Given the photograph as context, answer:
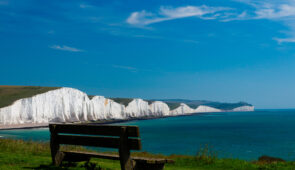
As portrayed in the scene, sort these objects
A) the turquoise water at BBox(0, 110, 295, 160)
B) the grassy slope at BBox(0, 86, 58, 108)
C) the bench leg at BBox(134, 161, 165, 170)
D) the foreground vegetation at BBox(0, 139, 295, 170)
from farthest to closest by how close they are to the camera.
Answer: the grassy slope at BBox(0, 86, 58, 108) → the turquoise water at BBox(0, 110, 295, 160) → the foreground vegetation at BBox(0, 139, 295, 170) → the bench leg at BBox(134, 161, 165, 170)

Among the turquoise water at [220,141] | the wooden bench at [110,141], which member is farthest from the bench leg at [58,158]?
the turquoise water at [220,141]

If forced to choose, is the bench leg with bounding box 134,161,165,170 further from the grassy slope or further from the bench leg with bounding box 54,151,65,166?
the grassy slope

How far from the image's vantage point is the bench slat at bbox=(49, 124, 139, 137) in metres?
5.82

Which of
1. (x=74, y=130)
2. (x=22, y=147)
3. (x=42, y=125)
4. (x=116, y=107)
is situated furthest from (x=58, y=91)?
(x=74, y=130)

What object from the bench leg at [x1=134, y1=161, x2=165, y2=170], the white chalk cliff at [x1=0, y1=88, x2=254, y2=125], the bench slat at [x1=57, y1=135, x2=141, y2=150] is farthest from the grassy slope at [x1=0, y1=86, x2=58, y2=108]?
the bench leg at [x1=134, y1=161, x2=165, y2=170]

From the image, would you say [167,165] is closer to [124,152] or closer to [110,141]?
[110,141]

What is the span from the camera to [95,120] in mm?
101000

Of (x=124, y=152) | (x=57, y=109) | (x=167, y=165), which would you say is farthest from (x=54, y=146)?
(x=57, y=109)

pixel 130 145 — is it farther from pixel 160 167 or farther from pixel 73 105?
pixel 73 105

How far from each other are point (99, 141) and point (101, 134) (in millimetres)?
193

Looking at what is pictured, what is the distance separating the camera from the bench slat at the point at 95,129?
5820mm

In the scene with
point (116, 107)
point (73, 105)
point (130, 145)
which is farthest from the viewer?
point (116, 107)

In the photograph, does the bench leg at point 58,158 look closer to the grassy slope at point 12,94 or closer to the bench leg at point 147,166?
the bench leg at point 147,166

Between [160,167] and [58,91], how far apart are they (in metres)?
80.2
